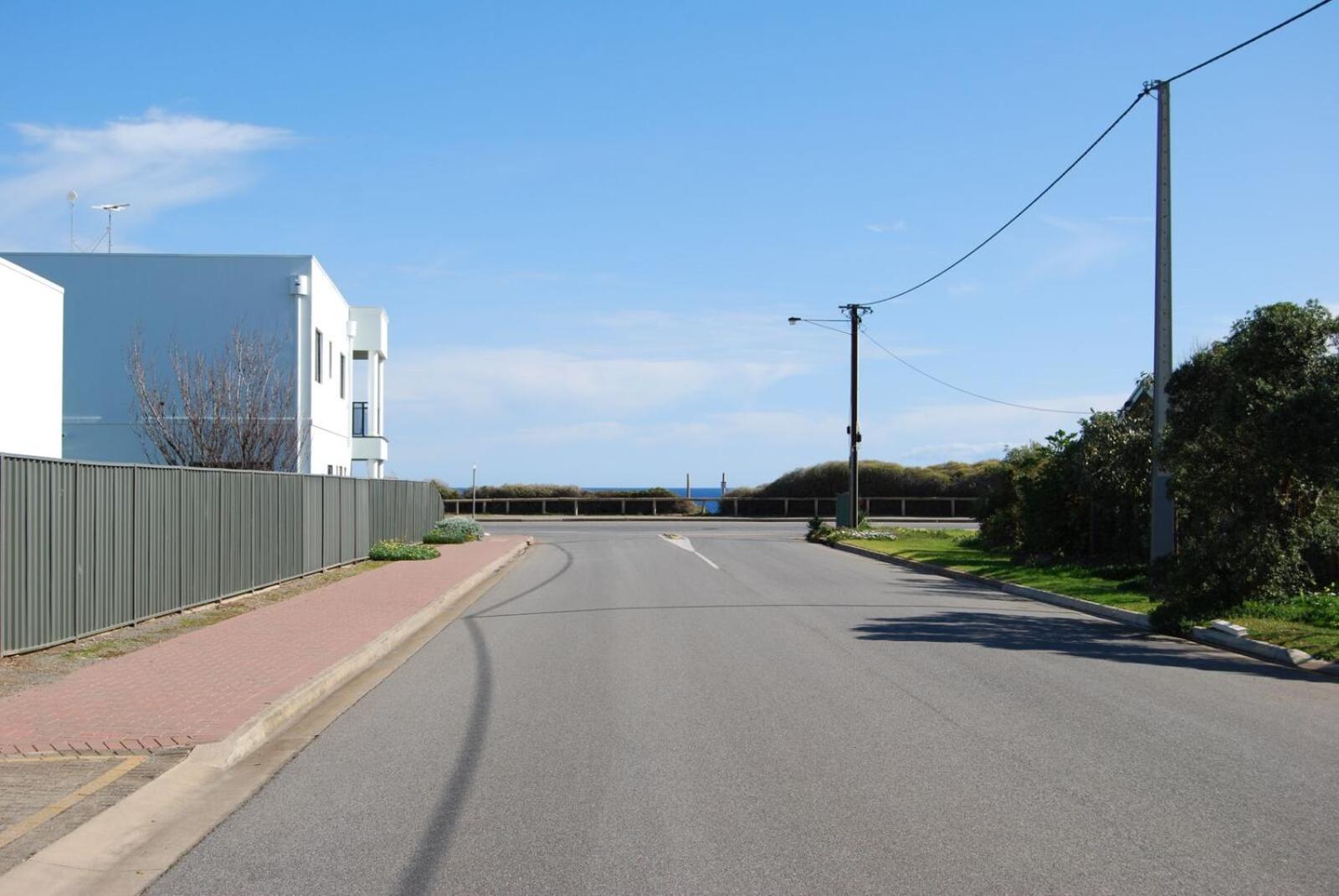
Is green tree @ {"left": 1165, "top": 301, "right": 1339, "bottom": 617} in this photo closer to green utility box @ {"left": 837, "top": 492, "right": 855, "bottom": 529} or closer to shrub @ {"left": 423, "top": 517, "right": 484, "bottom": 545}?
shrub @ {"left": 423, "top": 517, "right": 484, "bottom": 545}

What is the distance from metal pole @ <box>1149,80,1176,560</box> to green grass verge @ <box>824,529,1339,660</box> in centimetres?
103

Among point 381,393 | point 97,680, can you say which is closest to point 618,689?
point 97,680

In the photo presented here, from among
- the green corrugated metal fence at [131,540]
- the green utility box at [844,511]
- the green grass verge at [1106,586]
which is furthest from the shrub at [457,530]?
the green corrugated metal fence at [131,540]

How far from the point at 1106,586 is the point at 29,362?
17.8 m

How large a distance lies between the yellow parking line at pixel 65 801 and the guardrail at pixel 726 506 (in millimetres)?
62415

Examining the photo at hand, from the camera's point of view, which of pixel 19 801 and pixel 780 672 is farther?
pixel 780 672

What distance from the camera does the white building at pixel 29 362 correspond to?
18703mm

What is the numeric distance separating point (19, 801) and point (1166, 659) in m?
10.7

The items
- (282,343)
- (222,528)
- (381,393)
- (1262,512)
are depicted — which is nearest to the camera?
(1262,512)

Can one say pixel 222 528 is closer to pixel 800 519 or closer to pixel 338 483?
pixel 338 483

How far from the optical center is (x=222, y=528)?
56.3 ft

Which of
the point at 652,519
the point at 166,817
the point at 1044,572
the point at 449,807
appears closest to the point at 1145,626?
the point at 1044,572

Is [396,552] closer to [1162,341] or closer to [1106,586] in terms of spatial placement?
[1106,586]

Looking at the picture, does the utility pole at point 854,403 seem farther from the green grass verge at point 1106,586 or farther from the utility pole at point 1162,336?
the utility pole at point 1162,336
